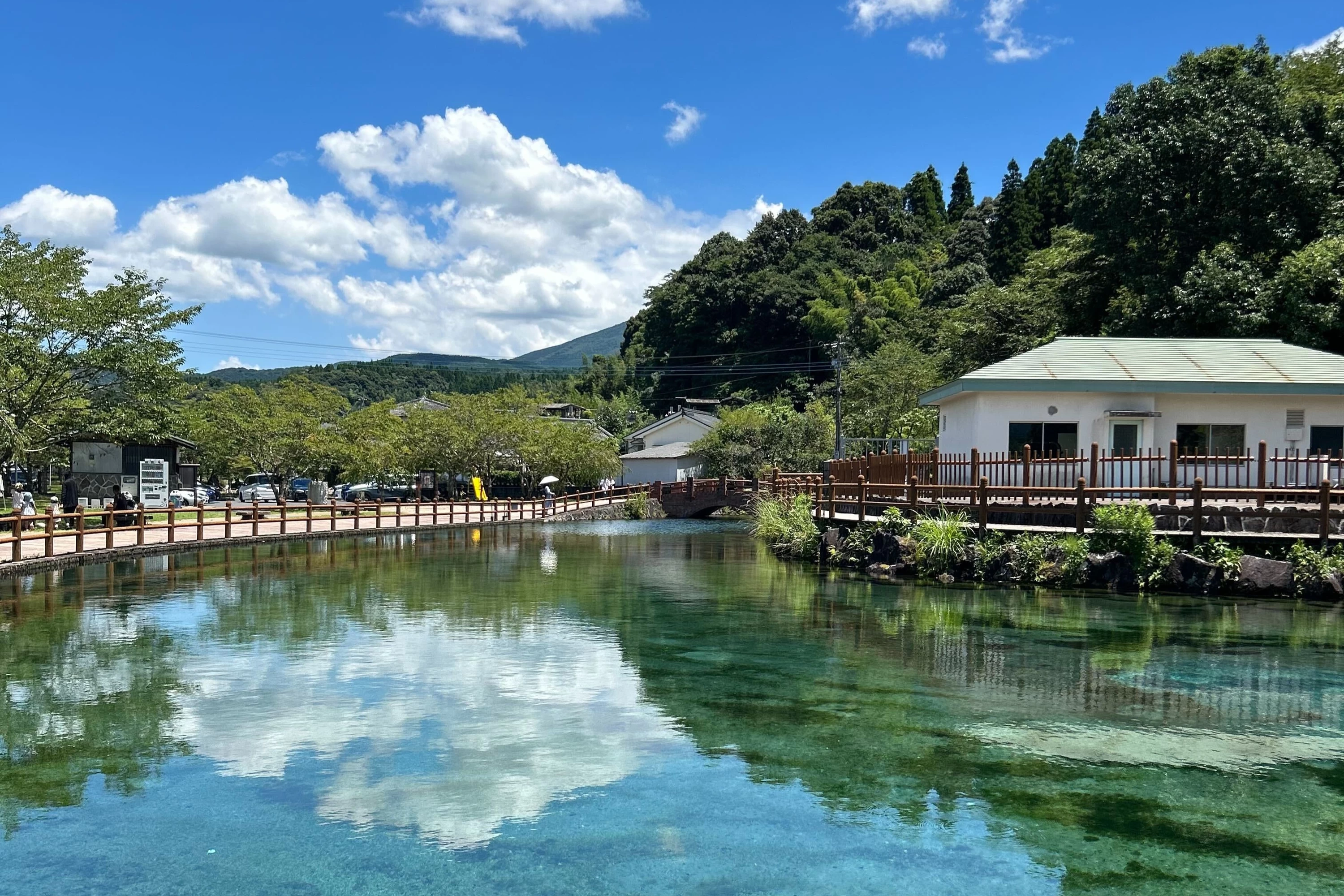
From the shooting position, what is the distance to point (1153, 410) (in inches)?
928

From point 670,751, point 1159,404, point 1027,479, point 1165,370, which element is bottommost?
point 670,751

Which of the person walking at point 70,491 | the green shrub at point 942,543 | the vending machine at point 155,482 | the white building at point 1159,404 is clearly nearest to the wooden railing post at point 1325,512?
the white building at point 1159,404

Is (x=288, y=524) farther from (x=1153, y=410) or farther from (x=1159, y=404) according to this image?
(x=1159, y=404)

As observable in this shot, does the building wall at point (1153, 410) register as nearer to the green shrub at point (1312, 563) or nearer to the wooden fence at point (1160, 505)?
the wooden fence at point (1160, 505)

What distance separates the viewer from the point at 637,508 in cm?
5359

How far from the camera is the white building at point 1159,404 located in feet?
75.6

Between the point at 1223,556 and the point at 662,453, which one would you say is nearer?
the point at 1223,556

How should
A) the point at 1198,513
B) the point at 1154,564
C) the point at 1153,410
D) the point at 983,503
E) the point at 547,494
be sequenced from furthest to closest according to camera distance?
the point at 547,494
the point at 1153,410
the point at 983,503
the point at 1154,564
the point at 1198,513

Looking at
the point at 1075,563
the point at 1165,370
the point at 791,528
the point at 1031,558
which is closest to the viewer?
the point at 1075,563

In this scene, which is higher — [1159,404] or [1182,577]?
[1159,404]

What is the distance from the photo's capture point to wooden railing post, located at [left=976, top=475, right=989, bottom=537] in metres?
20.9

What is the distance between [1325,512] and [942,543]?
22.2ft

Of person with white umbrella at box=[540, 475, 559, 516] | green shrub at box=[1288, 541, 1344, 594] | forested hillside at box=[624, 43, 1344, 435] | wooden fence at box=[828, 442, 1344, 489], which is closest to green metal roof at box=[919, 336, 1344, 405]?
wooden fence at box=[828, 442, 1344, 489]

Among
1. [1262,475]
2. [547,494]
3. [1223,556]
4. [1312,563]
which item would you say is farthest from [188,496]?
[1312,563]
